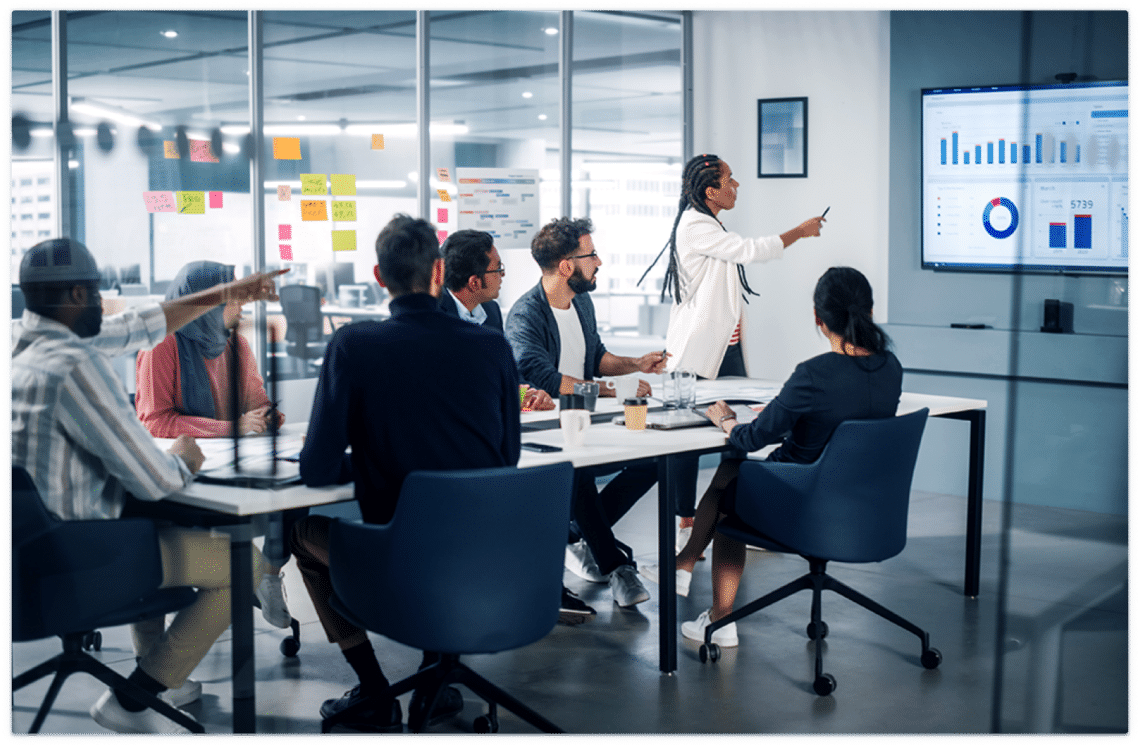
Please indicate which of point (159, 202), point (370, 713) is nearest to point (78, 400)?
point (159, 202)

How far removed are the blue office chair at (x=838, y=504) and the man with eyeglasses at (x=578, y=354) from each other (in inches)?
24.4

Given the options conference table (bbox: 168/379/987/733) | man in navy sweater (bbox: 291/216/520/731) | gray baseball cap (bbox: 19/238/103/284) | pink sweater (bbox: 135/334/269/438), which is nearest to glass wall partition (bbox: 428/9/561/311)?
conference table (bbox: 168/379/987/733)

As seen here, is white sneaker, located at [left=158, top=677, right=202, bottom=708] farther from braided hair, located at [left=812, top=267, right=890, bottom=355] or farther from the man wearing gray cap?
braided hair, located at [left=812, top=267, right=890, bottom=355]

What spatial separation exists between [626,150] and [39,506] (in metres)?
4.36

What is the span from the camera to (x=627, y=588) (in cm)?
388

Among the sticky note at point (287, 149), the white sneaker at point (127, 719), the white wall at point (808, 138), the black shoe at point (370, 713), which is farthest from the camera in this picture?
the white wall at point (808, 138)

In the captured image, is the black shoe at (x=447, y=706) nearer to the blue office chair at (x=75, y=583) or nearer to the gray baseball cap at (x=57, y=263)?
the blue office chair at (x=75, y=583)

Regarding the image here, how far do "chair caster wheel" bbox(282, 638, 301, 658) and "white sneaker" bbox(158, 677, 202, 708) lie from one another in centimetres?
51

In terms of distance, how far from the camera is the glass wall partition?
5.50 meters

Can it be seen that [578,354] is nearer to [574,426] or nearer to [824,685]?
[574,426]

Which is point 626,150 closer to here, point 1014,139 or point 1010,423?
point 1014,139

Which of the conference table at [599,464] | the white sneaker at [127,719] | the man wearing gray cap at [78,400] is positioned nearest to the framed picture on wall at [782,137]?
the conference table at [599,464]

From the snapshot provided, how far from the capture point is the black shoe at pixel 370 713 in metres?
2.84

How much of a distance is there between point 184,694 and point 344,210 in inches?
112
